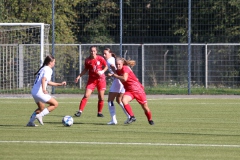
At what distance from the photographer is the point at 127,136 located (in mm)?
13195

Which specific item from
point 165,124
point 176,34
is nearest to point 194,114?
point 165,124

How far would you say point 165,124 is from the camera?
15977 millimetres

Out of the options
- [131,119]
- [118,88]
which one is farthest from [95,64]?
[131,119]

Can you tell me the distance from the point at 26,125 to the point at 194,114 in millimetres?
5722

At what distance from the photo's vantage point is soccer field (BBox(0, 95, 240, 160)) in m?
10.7

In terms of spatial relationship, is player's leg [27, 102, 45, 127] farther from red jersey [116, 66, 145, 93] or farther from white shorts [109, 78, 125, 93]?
white shorts [109, 78, 125, 93]

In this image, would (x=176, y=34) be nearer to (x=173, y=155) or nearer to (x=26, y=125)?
(x=26, y=125)

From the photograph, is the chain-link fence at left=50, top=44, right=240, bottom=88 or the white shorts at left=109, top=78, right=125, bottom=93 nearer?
the white shorts at left=109, top=78, right=125, bottom=93

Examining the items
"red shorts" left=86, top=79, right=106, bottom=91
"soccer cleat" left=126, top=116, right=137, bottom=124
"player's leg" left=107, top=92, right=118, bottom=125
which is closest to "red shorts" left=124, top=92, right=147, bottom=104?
"soccer cleat" left=126, top=116, right=137, bottom=124

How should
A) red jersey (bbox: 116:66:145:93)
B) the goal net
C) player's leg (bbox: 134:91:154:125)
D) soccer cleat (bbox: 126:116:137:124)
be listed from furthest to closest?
the goal net
soccer cleat (bbox: 126:116:137:124)
red jersey (bbox: 116:66:145:93)
player's leg (bbox: 134:91:154:125)

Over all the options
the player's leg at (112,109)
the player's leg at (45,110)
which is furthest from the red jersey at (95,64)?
the player's leg at (45,110)

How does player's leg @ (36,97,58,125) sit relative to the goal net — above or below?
below

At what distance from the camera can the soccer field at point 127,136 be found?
35.2ft

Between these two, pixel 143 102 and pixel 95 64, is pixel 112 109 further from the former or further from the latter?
pixel 95 64
